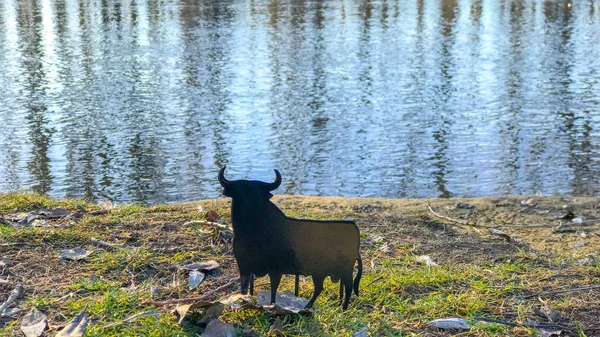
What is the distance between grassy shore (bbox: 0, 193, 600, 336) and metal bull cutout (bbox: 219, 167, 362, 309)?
207 millimetres

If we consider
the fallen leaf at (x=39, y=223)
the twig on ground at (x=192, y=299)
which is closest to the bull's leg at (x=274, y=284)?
the twig on ground at (x=192, y=299)

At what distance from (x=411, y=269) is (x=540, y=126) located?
322 inches

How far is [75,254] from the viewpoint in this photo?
165 inches

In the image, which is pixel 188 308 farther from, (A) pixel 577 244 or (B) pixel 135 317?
(A) pixel 577 244

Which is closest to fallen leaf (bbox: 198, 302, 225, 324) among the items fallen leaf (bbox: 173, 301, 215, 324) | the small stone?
fallen leaf (bbox: 173, 301, 215, 324)

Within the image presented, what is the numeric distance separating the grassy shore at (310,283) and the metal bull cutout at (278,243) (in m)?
0.21

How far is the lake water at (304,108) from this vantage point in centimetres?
945

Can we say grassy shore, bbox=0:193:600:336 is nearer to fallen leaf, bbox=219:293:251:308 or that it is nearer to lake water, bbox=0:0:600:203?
fallen leaf, bbox=219:293:251:308

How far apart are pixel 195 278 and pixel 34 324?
2.91ft

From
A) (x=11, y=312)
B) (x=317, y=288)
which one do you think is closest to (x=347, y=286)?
(x=317, y=288)

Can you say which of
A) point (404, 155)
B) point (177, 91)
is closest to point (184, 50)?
point (177, 91)

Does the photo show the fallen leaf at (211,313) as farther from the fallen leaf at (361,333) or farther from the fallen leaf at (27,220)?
the fallen leaf at (27,220)

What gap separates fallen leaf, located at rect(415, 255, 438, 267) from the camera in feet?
14.4

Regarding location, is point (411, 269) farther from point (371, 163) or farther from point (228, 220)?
point (371, 163)
